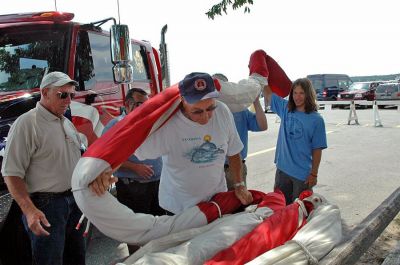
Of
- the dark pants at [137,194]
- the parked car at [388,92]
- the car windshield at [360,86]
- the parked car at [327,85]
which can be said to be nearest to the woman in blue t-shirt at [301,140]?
the dark pants at [137,194]

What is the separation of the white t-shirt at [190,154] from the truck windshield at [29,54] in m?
2.26

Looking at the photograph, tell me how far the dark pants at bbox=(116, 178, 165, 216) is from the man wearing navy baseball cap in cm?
115

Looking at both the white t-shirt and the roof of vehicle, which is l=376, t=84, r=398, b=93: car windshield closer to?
the roof of vehicle

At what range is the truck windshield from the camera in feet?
13.8

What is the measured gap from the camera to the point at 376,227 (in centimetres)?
284

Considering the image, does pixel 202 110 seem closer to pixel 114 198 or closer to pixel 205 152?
pixel 205 152

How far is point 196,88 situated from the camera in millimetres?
2270

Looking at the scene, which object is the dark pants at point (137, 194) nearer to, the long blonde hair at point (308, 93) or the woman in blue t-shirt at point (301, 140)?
the woman in blue t-shirt at point (301, 140)

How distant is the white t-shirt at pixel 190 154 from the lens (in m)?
2.42

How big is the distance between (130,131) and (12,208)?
158cm

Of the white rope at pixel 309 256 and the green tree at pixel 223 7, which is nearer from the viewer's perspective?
the white rope at pixel 309 256

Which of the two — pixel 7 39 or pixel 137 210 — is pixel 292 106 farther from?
pixel 7 39

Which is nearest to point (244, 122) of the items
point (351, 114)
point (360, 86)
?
point (351, 114)

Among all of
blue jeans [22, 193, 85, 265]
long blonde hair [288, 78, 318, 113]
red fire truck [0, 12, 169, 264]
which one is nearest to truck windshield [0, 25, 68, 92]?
red fire truck [0, 12, 169, 264]
